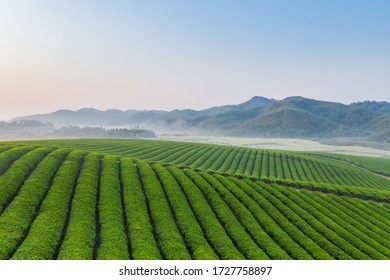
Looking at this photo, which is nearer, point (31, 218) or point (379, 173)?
point (31, 218)

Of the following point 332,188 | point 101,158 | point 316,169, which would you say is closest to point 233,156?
point 316,169

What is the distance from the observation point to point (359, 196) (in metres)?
57.2

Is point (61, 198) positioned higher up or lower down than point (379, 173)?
higher up

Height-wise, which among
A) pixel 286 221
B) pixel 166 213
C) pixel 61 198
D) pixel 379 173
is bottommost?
pixel 379 173

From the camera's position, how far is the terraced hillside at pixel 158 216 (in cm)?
2406

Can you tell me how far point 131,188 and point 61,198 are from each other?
308 inches

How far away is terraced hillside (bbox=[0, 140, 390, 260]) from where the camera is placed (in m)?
24.1

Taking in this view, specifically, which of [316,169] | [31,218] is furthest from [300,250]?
[316,169]

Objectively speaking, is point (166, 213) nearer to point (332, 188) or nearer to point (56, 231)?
point (56, 231)

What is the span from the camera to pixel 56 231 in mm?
24391

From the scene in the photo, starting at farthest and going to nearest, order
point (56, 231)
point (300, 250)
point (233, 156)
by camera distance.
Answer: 1. point (233, 156)
2. point (300, 250)
3. point (56, 231)

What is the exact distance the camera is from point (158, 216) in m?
30.3
